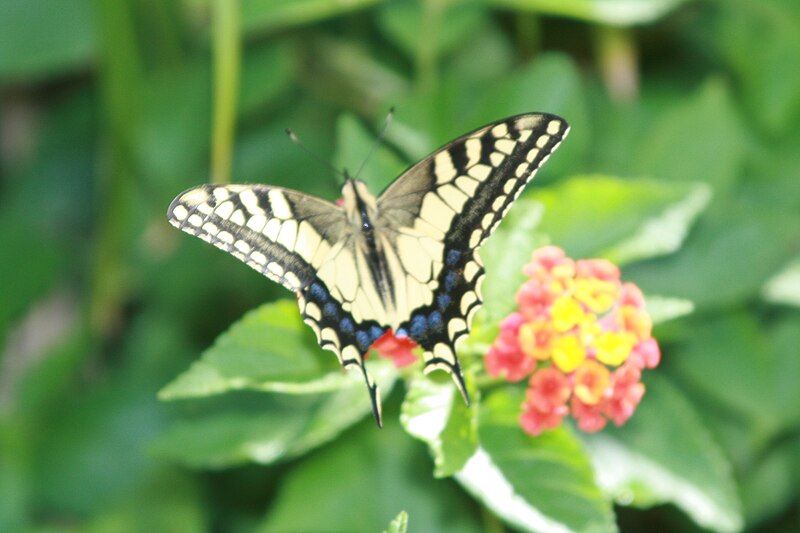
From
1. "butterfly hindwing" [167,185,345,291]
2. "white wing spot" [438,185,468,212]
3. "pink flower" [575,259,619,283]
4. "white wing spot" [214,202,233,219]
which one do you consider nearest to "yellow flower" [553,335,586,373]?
"pink flower" [575,259,619,283]

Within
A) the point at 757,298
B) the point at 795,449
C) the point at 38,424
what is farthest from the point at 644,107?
the point at 38,424

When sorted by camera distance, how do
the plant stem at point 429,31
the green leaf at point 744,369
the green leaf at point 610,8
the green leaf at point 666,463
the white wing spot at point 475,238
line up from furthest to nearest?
the plant stem at point 429,31, the green leaf at point 610,8, the green leaf at point 744,369, the green leaf at point 666,463, the white wing spot at point 475,238

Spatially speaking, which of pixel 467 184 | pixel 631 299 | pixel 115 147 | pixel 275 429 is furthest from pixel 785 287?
pixel 115 147

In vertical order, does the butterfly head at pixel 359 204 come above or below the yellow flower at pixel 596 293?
above

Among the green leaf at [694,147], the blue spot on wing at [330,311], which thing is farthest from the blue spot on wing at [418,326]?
the green leaf at [694,147]

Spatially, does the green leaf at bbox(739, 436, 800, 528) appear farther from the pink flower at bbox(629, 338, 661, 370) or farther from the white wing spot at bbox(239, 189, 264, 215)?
the white wing spot at bbox(239, 189, 264, 215)

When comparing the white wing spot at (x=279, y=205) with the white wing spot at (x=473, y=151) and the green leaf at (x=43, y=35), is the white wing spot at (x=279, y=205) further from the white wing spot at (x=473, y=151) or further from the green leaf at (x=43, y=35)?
the green leaf at (x=43, y=35)

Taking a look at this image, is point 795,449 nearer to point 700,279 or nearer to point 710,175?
point 700,279
